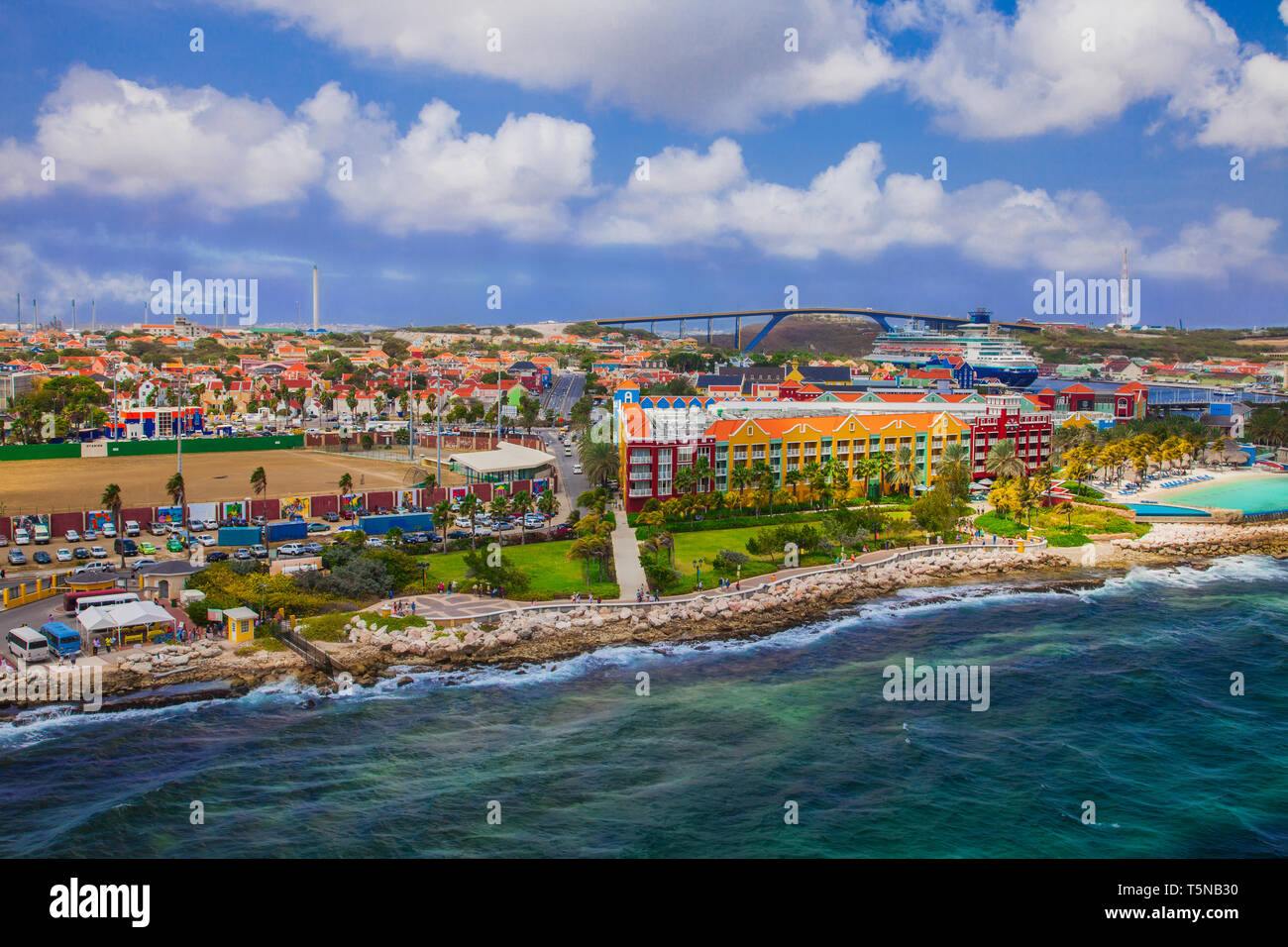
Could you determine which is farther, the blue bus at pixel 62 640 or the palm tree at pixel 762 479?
the palm tree at pixel 762 479

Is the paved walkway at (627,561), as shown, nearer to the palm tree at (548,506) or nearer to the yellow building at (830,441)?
the palm tree at (548,506)

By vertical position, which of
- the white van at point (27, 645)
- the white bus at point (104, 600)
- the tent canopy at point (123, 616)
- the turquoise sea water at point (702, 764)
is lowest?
the turquoise sea water at point (702, 764)

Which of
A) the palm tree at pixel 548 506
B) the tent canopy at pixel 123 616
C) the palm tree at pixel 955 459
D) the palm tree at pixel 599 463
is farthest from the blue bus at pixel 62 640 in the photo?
the palm tree at pixel 955 459

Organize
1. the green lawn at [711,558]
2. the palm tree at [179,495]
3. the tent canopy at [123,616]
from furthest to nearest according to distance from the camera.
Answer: the palm tree at [179,495]
the green lawn at [711,558]
the tent canopy at [123,616]

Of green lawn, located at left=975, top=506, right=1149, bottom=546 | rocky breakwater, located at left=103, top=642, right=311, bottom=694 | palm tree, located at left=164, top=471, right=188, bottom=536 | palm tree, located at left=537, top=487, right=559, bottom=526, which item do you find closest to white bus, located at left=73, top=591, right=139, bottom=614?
rocky breakwater, located at left=103, top=642, right=311, bottom=694

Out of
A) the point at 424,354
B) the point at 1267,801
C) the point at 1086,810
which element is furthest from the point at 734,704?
the point at 424,354

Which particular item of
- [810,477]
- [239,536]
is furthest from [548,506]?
[810,477]
